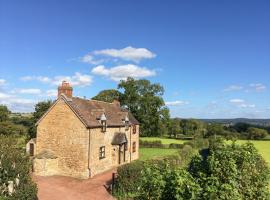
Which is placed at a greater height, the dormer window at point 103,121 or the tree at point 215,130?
the dormer window at point 103,121

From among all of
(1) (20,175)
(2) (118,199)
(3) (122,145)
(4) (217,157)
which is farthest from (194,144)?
(4) (217,157)

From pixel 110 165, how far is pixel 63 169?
6.54 metres

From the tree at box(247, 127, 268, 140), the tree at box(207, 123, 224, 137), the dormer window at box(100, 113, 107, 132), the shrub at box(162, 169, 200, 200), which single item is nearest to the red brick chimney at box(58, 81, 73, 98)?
the dormer window at box(100, 113, 107, 132)

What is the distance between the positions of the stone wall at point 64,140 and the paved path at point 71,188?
4.00ft

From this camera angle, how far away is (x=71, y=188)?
28.2m

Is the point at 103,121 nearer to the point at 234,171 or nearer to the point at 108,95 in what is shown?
the point at 234,171

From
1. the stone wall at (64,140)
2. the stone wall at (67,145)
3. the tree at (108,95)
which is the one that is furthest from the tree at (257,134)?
the stone wall at (64,140)

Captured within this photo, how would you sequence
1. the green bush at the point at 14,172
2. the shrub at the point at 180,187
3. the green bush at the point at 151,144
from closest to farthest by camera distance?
the shrub at the point at 180,187 < the green bush at the point at 14,172 < the green bush at the point at 151,144

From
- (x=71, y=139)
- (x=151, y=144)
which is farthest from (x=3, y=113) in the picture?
(x=71, y=139)

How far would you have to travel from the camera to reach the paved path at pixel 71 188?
2536 cm

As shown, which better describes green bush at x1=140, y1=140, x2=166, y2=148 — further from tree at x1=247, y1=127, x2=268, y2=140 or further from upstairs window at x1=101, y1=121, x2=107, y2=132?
tree at x1=247, y1=127, x2=268, y2=140

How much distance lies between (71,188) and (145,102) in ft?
160

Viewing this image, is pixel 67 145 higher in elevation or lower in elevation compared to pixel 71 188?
higher

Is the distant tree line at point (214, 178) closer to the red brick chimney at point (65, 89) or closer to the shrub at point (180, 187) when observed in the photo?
the shrub at point (180, 187)
